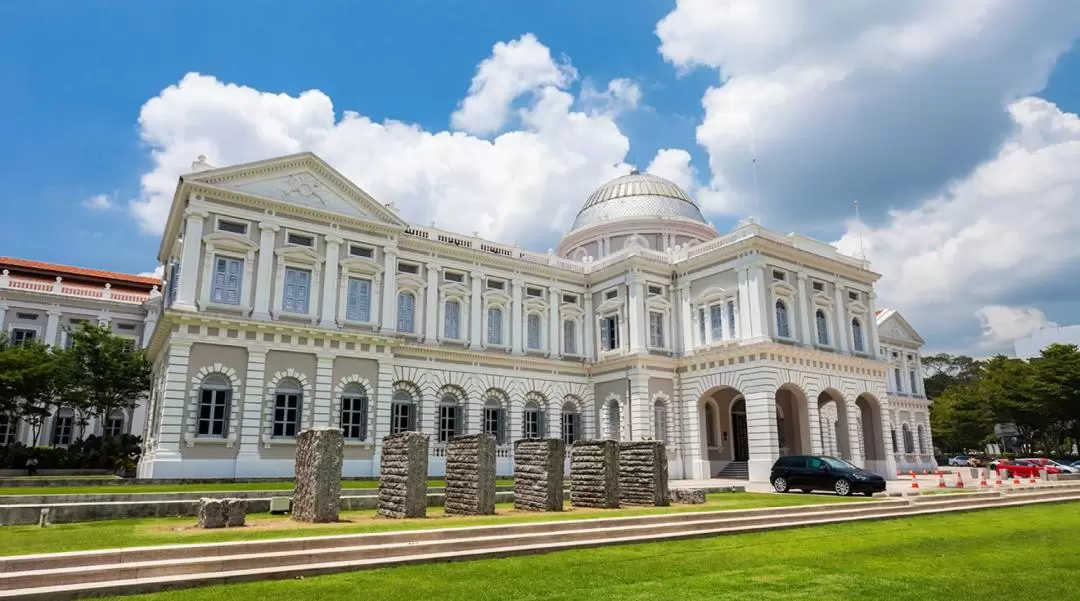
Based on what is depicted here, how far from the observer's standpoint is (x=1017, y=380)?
55844 millimetres

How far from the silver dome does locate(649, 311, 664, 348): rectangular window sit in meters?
8.61

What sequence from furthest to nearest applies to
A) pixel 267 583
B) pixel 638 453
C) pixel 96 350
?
pixel 96 350 < pixel 638 453 < pixel 267 583

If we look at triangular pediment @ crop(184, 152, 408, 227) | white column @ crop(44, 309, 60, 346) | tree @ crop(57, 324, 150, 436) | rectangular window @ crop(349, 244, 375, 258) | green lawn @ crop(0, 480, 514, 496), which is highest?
triangular pediment @ crop(184, 152, 408, 227)

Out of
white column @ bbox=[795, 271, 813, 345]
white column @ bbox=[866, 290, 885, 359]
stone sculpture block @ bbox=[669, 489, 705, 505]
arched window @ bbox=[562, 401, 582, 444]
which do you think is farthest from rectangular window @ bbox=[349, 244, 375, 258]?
white column @ bbox=[866, 290, 885, 359]

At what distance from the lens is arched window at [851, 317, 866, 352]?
37094 millimetres

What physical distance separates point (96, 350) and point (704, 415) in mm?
30378

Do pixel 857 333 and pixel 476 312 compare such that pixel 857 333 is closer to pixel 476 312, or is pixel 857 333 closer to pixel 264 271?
pixel 476 312

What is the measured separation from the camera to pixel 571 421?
120ft

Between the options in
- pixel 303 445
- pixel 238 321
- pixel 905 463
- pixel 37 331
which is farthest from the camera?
pixel 905 463

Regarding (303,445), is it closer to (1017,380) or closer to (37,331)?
(37,331)

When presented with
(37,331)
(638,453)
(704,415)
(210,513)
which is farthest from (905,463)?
(37,331)

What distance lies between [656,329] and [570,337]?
476 centimetres

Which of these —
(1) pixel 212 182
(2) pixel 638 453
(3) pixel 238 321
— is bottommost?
(2) pixel 638 453

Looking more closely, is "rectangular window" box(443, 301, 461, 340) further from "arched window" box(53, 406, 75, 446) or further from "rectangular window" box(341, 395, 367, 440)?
"arched window" box(53, 406, 75, 446)
